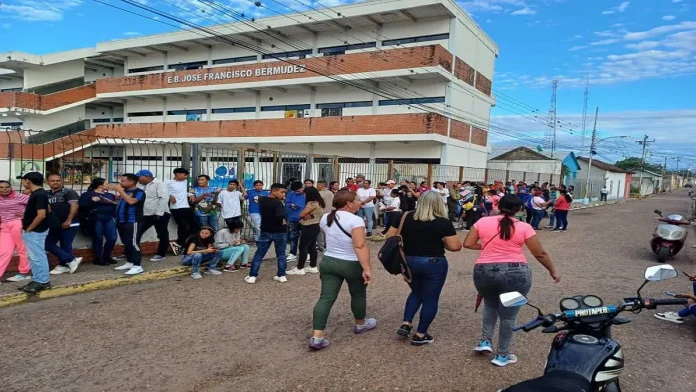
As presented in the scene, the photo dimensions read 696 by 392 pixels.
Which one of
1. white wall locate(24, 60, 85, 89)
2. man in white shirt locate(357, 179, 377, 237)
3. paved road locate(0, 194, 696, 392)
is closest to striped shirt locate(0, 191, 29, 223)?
paved road locate(0, 194, 696, 392)

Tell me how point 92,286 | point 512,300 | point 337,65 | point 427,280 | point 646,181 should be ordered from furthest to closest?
point 646,181 → point 337,65 → point 92,286 → point 427,280 → point 512,300

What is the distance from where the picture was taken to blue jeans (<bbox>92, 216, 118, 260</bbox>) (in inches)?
289

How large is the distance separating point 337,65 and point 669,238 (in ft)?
60.6

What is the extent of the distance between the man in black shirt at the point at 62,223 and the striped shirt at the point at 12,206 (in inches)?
20.7

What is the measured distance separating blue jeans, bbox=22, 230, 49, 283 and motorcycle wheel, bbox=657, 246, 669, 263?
462 inches

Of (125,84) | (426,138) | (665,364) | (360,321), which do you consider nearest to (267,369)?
(360,321)

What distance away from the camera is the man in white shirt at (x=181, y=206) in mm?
8086

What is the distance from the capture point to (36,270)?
19.2 feet

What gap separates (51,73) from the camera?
109ft

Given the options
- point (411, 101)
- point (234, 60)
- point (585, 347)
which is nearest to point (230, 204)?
point (585, 347)

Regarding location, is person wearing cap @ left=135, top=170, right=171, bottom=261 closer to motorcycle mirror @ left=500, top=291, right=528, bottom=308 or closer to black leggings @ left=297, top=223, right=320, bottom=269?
black leggings @ left=297, top=223, right=320, bottom=269

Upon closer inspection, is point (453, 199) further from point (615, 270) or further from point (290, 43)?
point (290, 43)

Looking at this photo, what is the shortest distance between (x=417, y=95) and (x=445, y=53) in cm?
273

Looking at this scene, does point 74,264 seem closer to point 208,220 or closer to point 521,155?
point 208,220
